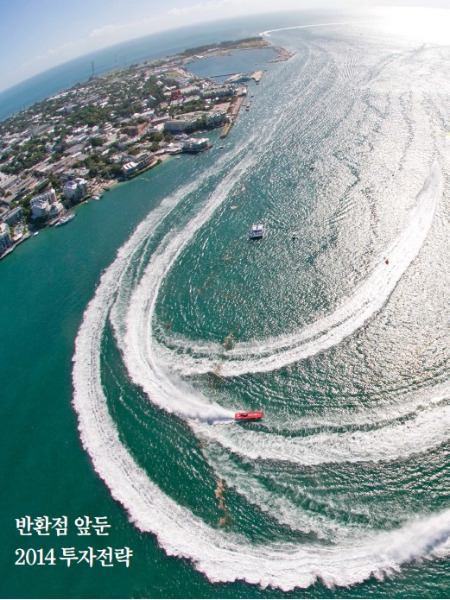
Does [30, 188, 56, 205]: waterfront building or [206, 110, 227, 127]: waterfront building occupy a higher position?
[206, 110, 227, 127]: waterfront building

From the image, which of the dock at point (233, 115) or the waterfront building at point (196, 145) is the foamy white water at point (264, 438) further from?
the dock at point (233, 115)

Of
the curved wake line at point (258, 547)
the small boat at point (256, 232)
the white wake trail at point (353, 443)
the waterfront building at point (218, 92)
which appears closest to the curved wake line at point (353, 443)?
the white wake trail at point (353, 443)

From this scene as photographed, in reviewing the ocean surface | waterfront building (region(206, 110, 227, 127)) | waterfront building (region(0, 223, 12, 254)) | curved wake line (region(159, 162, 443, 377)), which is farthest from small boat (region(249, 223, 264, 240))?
waterfront building (region(206, 110, 227, 127))

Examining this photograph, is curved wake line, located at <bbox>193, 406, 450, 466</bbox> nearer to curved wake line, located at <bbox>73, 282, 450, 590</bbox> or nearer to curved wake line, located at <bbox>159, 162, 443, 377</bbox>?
curved wake line, located at <bbox>73, 282, 450, 590</bbox>

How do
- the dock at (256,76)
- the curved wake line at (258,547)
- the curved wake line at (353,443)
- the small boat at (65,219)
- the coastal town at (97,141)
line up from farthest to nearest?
the dock at (256,76) → the coastal town at (97,141) → the small boat at (65,219) → the curved wake line at (353,443) → the curved wake line at (258,547)

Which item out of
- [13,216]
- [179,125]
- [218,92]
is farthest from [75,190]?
[218,92]
